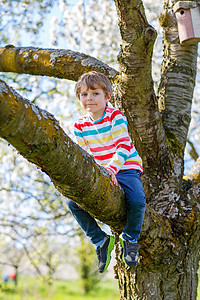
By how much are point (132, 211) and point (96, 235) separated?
0.44 meters

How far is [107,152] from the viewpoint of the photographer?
2625 millimetres

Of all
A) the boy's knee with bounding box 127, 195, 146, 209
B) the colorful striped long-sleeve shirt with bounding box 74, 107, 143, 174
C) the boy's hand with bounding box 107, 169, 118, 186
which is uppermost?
the colorful striped long-sleeve shirt with bounding box 74, 107, 143, 174

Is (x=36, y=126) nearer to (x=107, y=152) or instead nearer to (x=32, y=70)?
(x=107, y=152)

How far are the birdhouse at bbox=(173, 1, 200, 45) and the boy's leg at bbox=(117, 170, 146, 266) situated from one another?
1.59 meters

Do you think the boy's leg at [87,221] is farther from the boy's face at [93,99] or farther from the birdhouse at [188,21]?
the birdhouse at [188,21]

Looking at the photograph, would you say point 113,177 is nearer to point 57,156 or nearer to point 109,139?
point 109,139

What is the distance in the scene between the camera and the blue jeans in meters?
2.35

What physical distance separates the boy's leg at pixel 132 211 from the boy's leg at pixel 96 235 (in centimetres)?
21

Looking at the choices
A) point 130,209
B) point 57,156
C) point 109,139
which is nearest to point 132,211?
point 130,209

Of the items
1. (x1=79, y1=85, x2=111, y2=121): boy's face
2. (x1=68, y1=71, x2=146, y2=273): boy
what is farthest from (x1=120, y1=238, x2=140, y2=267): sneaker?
(x1=79, y1=85, x2=111, y2=121): boy's face

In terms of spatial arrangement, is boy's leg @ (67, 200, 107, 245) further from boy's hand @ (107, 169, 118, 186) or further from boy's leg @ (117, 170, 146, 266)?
boy's hand @ (107, 169, 118, 186)

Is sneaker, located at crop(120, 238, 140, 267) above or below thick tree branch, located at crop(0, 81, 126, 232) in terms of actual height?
below

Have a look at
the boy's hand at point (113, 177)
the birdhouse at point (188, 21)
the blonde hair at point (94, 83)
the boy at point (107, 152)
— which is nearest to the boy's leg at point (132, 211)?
the boy at point (107, 152)

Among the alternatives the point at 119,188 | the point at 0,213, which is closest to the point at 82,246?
the point at 0,213
